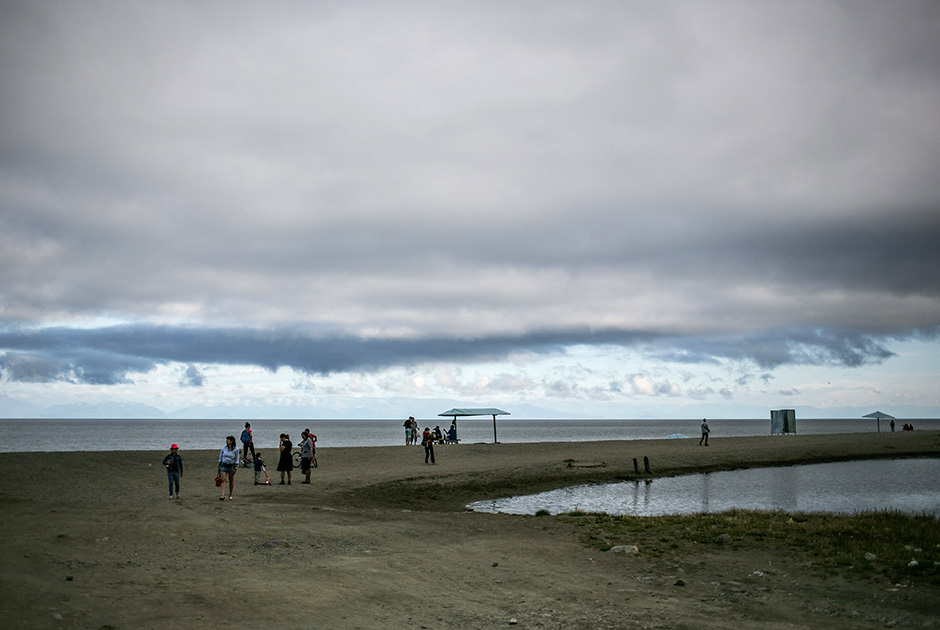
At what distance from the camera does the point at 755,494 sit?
31.4 meters

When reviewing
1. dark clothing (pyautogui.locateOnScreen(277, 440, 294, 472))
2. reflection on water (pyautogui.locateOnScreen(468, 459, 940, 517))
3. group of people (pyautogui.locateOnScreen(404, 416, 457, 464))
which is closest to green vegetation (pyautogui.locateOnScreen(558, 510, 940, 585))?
reflection on water (pyautogui.locateOnScreen(468, 459, 940, 517))

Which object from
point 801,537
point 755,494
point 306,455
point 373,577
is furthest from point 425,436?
point 373,577

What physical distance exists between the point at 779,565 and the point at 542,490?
1923 cm

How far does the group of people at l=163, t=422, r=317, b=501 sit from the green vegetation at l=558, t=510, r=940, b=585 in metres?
11.7

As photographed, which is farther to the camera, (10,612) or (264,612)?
(264,612)

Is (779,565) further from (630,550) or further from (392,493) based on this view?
(392,493)

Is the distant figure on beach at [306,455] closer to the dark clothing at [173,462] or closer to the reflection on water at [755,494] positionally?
the dark clothing at [173,462]

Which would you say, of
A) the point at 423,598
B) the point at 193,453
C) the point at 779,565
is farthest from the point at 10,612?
the point at 193,453

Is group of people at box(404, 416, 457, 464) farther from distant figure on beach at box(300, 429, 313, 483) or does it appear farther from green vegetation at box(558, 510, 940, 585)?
green vegetation at box(558, 510, 940, 585)

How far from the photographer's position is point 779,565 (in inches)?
523

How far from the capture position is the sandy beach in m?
9.73

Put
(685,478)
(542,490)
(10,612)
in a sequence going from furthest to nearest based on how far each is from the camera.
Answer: (685,478), (542,490), (10,612)

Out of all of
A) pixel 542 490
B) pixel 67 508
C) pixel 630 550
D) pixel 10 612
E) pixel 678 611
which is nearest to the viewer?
pixel 10 612

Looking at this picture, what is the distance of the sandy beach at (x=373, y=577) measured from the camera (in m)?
9.73
